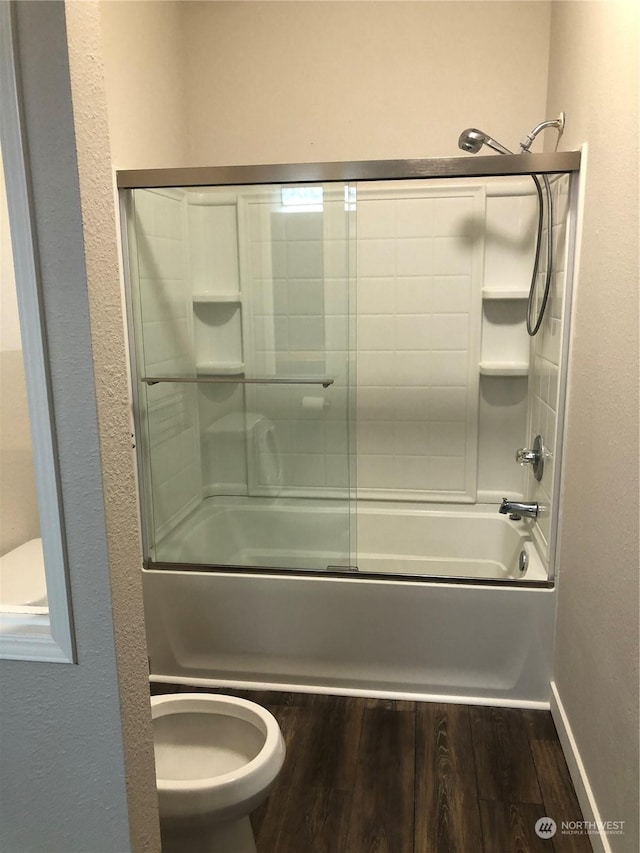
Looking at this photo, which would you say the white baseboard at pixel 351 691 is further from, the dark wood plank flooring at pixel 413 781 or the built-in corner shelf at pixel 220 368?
the built-in corner shelf at pixel 220 368

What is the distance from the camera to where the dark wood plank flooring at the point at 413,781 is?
1.75 m

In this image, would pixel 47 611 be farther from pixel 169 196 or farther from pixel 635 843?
pixel 169 196

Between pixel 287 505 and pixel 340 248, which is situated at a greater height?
pixel 340 248

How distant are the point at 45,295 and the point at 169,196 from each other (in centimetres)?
164

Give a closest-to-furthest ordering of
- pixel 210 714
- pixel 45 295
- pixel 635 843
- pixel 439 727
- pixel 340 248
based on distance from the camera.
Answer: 1. pixel 45 295
2. pixel 635 843
3. pixel 210 714
4. pixel 439 727
5. pixel 340 248

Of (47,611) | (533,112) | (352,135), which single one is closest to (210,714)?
(47,611)

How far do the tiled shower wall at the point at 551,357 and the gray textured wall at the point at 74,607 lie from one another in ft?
5.41

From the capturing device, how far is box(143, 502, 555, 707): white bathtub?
7.53 feet

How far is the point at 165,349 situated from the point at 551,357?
1.42 m

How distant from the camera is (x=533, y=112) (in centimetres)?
275

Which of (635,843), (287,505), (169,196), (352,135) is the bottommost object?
(635,843)

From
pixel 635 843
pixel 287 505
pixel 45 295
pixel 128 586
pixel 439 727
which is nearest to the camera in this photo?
pixel 45 295

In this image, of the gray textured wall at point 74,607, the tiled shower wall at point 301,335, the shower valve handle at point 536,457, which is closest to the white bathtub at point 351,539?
the tiled shower wall at point 301,335

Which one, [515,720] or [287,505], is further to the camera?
[287,505]
